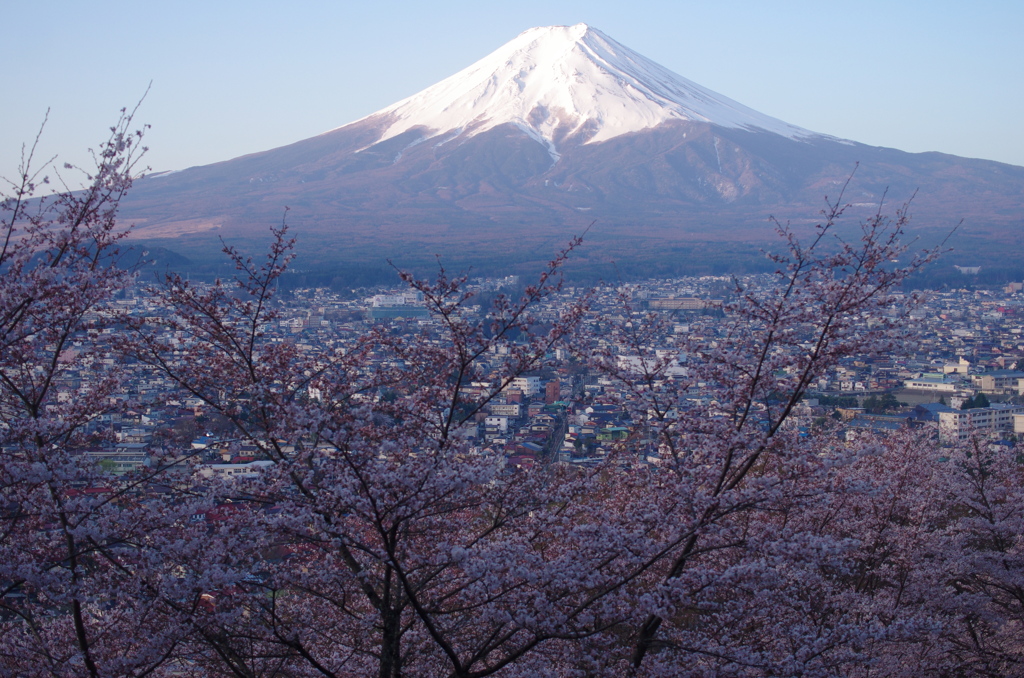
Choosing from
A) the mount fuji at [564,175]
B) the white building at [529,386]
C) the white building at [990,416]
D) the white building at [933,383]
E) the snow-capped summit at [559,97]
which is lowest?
the white building at [933,383]

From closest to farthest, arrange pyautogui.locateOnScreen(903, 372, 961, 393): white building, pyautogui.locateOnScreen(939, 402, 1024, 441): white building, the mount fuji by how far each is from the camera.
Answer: pyautogui.locateOnScreen(939, 402, 1024, 441): white building, pyautogui.locateOnScreen(903, 372, 961, 393): white building, the mount fuji

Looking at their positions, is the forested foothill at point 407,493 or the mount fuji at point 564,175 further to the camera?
the mount fuji at point 564,175

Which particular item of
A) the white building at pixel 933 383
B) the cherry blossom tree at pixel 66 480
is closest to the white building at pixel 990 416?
the white building at pixel 933 383

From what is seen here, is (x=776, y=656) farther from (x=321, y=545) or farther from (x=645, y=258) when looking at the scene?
(x=645, y=258)

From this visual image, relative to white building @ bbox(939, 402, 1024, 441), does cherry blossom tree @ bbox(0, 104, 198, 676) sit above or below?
above

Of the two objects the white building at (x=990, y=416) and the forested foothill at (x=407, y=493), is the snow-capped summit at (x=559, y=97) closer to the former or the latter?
the white building at (x=990, y=416)

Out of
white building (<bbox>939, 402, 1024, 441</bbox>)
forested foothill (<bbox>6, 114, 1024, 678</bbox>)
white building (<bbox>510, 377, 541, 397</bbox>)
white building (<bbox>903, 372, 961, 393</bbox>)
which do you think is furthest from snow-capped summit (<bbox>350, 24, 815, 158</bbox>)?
forested foothill (<bbox>6, 114, 1024, 678</bbox>)

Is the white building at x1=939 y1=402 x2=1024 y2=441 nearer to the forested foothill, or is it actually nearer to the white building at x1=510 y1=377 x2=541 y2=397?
the white building at x1=510 y1=377 x2=541 y2=397
